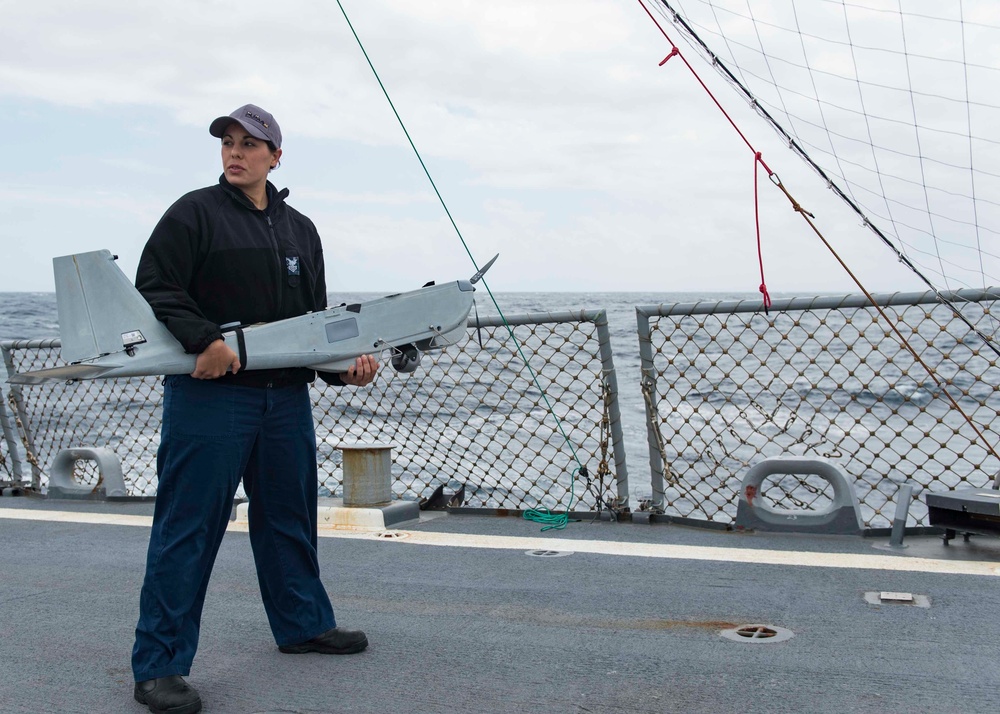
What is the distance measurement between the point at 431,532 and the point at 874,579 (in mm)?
1954

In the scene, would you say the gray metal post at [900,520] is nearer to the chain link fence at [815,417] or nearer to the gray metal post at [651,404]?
the chain link fence at [815,417]

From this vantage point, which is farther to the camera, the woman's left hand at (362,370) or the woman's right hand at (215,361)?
the woman's left hand at (362,370)

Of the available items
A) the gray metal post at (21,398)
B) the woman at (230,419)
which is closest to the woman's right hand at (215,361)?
the woman at (230,419)

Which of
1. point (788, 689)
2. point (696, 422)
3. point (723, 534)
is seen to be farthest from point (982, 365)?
point (788, 689)

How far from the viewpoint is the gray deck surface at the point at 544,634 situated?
2.44 m

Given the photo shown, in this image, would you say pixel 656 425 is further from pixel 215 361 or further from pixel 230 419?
pixel 215 361

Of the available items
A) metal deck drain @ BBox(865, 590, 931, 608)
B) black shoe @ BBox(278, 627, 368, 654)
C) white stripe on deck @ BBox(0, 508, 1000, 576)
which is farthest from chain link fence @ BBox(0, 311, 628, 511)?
metal deck drain @ BBox(865, 590, 931, 608)

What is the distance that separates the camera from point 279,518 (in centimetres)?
284

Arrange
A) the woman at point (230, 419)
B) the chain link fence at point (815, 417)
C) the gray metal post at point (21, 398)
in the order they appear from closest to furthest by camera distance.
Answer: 1. the woman at point (230, 419)
2. the chain link fence at point (815, 417)
3. the gray metal post at point (21, 398)

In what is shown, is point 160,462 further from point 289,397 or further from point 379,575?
point 379,575

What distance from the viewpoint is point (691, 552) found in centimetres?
389

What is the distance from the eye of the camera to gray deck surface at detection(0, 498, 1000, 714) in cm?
244

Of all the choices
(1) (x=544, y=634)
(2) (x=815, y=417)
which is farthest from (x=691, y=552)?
(2) (x=815, y=417)

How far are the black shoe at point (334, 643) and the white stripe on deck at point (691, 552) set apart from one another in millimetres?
1295
